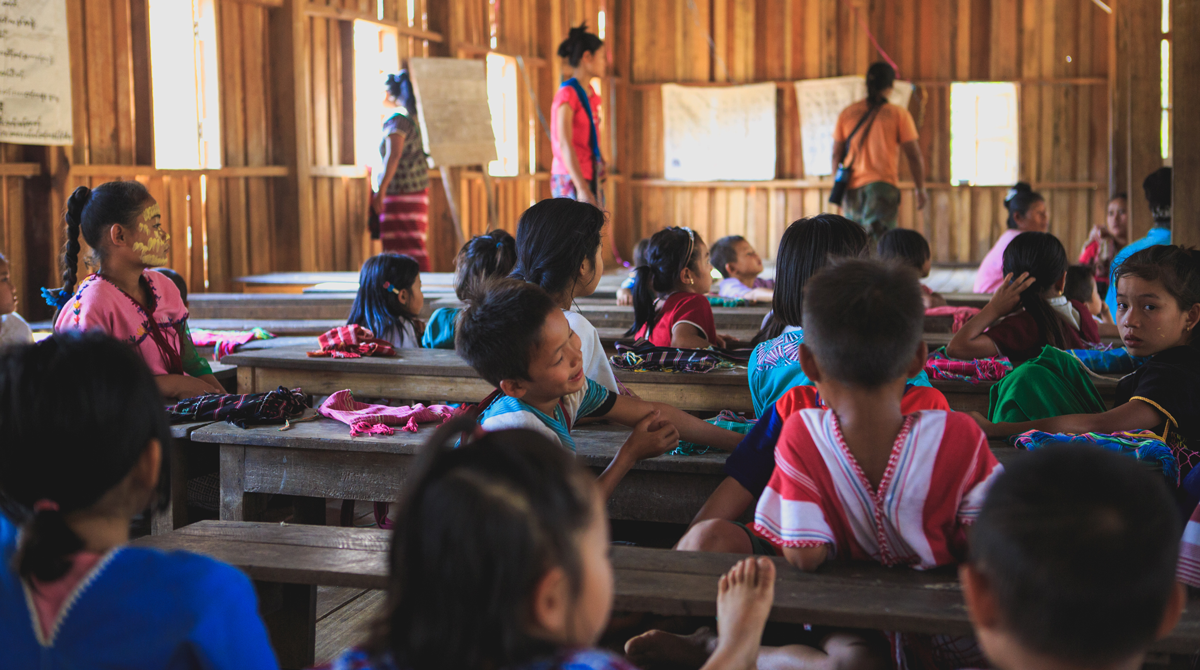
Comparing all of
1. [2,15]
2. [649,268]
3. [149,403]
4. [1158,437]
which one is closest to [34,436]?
[149,403]

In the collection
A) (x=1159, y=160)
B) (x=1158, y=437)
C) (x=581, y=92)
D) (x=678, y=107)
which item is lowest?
(x=1158, y=437)

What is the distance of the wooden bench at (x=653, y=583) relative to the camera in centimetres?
145

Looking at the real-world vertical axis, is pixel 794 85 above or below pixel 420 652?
above

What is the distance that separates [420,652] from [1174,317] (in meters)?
2.14

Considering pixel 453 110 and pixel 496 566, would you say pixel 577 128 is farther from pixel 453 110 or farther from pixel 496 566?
pixel 496 566

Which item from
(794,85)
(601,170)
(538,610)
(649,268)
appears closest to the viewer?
(538,610)

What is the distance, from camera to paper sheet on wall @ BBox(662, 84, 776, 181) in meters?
11.8

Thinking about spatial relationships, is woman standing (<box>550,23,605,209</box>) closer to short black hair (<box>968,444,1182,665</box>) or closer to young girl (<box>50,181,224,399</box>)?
young girl (<box>50,181,224,399</box>)

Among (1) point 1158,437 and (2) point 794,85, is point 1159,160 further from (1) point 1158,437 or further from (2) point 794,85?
(2) point 794,85

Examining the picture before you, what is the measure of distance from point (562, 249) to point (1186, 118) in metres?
2.75

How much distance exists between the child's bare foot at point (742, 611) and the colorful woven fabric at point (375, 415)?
4.24ft

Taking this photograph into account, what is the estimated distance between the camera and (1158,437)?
7.14 feet

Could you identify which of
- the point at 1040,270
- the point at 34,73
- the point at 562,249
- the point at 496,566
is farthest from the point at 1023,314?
the point at 34,73

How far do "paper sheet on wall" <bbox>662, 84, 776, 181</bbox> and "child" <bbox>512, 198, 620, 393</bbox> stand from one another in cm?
942
